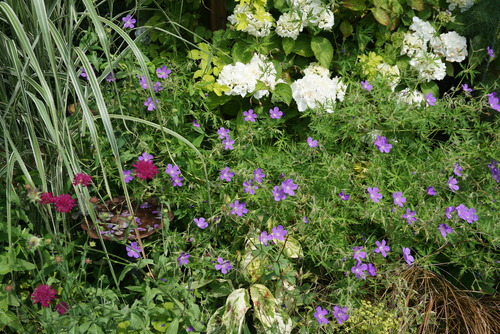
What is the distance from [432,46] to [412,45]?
5.7 inches

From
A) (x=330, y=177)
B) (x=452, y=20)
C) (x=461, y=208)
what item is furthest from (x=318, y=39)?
(x=461, y=208)

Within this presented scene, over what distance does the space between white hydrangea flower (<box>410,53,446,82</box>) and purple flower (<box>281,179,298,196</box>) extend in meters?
1.22

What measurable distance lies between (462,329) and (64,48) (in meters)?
1.81

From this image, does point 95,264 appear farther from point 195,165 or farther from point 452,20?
point 452,20

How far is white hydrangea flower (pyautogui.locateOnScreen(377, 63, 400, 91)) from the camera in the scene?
2900mm

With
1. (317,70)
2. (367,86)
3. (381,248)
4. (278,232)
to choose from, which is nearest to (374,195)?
(381,248)

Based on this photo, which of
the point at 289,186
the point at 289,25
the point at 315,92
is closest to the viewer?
the point at 289,186

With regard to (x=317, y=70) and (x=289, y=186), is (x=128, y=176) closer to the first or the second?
(x=289, y=186)

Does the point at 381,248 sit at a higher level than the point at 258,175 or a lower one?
lower

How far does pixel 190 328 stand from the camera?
191 centimetres


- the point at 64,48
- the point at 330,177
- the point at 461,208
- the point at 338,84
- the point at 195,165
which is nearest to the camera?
the point at 64,48

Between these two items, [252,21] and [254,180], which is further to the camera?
[252,21]

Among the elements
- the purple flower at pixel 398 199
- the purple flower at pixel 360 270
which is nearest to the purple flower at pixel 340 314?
the purple flower at pixel 360 270

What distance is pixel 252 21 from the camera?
287 cm
